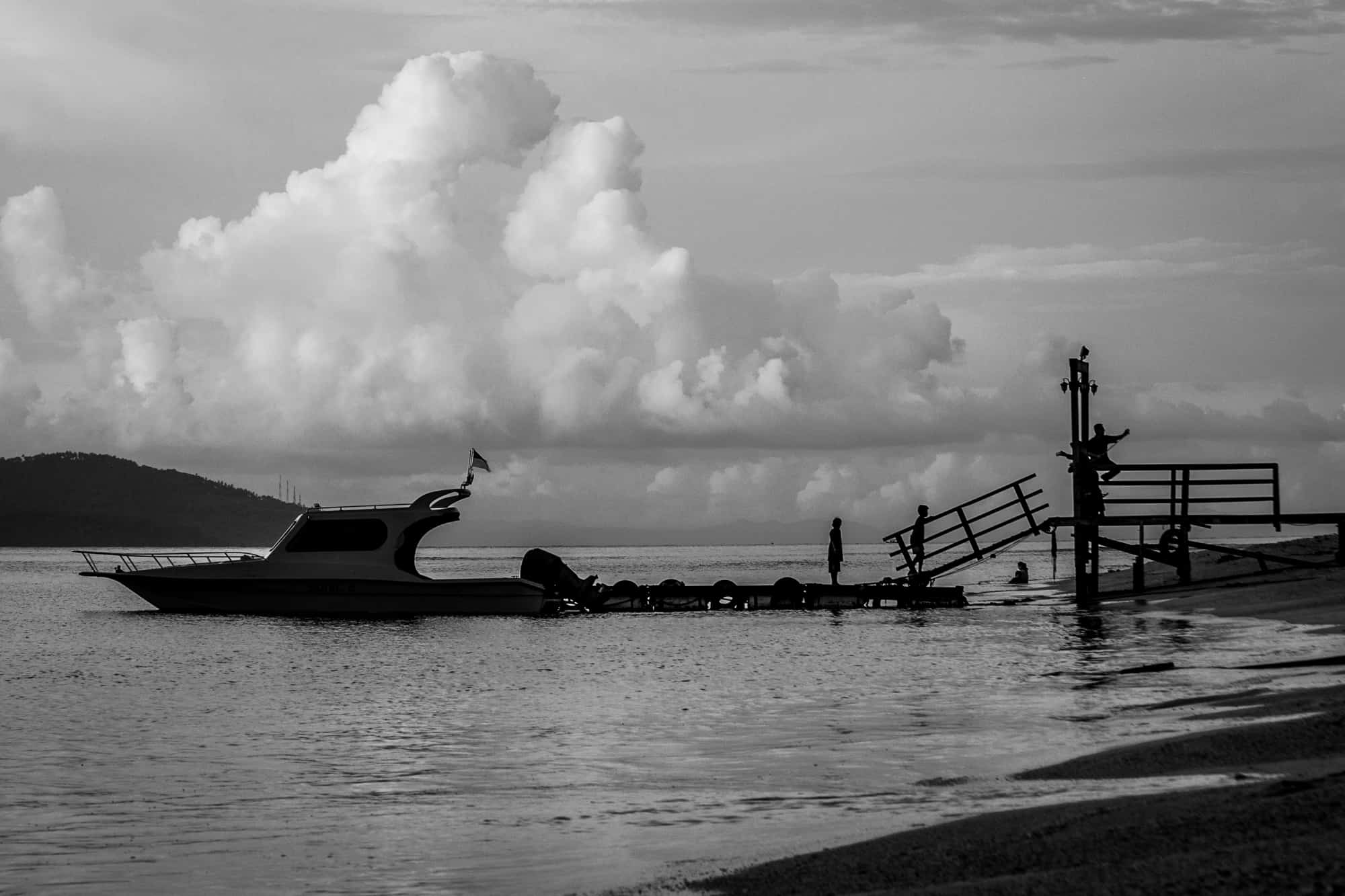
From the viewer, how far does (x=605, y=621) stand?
39844 mm

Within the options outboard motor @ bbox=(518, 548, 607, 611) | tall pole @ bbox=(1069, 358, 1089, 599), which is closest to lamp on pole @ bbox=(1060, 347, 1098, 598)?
tall pole @ bbox=(1069, 358, 1089, 599)

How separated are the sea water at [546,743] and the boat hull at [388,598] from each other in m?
4.42

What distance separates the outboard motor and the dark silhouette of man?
1397 cm

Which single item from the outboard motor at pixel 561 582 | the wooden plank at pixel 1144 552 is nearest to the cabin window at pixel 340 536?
the outboard motor at pixel 561 582

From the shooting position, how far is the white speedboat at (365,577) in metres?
38.2

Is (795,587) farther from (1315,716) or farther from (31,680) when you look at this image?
(1315,716)

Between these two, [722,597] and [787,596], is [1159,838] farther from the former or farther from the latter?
[722,597]

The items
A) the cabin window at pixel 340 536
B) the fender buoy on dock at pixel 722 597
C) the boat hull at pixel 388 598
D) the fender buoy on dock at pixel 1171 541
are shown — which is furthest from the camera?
the fender buoy on dock at pixel 722 597

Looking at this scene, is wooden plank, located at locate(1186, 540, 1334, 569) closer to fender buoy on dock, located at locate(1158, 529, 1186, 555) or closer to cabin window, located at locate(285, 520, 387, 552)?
fender buoy on dock, located at locate(1158, 529, 1186, 555)

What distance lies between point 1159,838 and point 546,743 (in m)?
9.68

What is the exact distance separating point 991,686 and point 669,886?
11.8 metres

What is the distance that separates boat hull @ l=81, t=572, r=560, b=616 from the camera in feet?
125

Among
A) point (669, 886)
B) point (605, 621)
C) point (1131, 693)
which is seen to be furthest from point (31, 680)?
point (669, 886)

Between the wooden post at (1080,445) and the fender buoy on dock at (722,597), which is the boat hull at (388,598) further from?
the wooden post at (1080,445)
